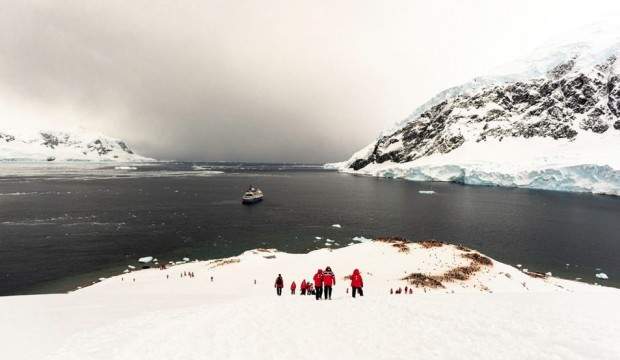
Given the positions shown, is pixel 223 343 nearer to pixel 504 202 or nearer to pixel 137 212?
pixel 137 212

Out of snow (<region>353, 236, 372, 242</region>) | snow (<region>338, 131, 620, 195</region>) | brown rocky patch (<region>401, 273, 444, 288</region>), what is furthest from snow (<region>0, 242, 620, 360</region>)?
snow (<region>338, 131, 620, 195</region>)

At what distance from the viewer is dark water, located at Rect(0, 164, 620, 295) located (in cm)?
5200

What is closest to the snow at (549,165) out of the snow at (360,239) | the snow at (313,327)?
the snow at (360,239)

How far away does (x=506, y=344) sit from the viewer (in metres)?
11.5

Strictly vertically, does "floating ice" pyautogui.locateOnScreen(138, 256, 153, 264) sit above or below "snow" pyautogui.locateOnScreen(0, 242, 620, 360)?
below

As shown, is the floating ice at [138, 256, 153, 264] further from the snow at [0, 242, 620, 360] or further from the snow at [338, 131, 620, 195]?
the snow at [338, 131, 620, 195]

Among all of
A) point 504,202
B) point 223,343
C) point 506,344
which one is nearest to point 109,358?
point 223,343

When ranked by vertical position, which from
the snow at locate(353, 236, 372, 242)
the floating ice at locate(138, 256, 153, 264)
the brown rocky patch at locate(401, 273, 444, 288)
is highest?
the brown rocky patch at locate(401, 273, 444, 288)

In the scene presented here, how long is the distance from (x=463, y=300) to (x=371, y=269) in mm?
22356

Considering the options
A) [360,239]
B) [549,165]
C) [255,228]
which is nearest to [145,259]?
[255,228]

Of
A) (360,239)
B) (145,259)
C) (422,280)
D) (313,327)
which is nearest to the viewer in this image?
(313,327)

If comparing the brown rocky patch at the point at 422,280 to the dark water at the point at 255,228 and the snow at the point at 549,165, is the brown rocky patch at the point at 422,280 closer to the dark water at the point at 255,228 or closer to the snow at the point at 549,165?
the dark water at the point at 255,228

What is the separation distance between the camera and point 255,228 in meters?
77.6

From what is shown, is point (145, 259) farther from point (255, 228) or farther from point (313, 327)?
point (313, 327)
